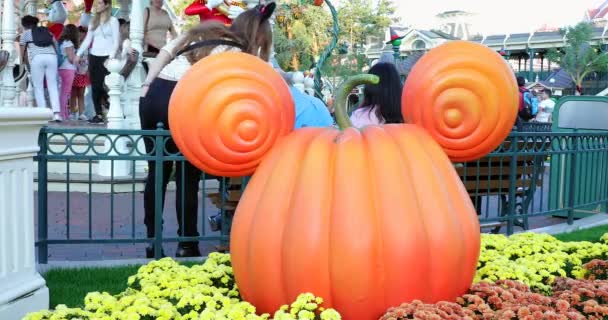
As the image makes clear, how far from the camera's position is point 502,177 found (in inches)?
281

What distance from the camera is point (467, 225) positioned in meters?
2.88

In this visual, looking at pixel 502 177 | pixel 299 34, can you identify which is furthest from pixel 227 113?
pixel 299 34

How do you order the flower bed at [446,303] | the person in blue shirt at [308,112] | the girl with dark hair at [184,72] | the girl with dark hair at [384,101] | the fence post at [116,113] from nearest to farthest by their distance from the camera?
the flower bed at [446,303]
the girl with dark hair at [184,72]
the person in blue shirt at [308,112]
the girl with dark hair at [384,101]
the fence post at [116,113]

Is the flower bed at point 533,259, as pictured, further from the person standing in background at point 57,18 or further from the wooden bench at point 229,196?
the person standing in background at point 57,18

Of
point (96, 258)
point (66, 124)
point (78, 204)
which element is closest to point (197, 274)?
point (96, 258)

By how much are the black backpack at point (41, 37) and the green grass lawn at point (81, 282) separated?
6842 mm

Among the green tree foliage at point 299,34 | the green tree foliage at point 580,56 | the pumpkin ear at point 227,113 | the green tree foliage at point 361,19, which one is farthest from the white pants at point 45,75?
the green tree foliage at point 361,19

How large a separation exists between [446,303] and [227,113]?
44.0 inches

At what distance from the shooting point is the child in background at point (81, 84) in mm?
12945

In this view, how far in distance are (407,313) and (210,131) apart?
1015 millimetres

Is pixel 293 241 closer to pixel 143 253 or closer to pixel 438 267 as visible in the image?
pixel 438 267

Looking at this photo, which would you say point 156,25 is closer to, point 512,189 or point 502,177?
point 502,177

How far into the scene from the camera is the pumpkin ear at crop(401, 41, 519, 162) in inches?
113

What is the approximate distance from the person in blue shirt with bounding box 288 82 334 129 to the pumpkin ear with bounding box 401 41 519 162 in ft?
4.37
